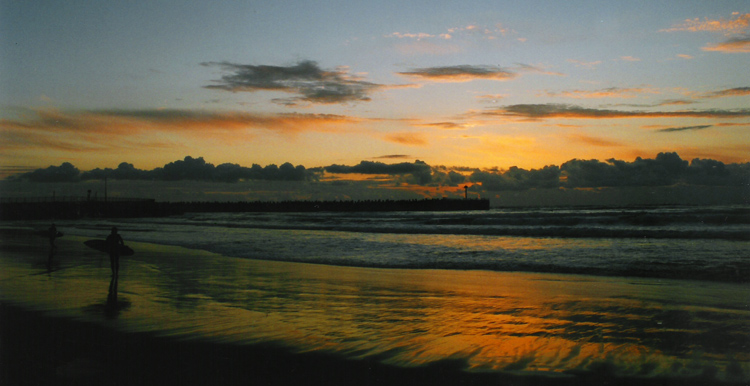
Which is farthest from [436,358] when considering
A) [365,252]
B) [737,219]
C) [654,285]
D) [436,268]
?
[737,219]

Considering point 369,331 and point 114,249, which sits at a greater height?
point 114,249

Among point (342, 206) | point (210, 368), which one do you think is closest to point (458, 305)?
point (210, 368)

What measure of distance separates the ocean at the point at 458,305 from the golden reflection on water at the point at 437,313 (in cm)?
3

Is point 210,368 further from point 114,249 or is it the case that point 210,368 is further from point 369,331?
point 114,249

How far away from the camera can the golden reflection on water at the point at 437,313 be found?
5707 mm

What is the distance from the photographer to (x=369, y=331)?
6.57 meters

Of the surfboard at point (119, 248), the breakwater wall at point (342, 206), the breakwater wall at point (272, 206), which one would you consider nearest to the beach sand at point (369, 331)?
the surfboard at point (119, 248)

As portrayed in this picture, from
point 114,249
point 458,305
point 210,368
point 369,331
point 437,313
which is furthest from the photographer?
point 114,249

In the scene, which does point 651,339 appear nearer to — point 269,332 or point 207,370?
point 269,332

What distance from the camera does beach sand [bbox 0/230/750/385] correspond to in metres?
4.99

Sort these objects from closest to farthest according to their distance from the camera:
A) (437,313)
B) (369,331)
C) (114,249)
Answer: (369,331) → (437,313) → (114,249)

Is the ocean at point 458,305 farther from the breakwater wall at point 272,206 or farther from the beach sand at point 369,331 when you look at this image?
the breakwater wall at point 272,206

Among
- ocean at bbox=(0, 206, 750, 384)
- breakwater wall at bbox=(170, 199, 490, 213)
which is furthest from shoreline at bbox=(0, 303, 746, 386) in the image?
breakwater wall at bbox=(170, 199, 490, 213)

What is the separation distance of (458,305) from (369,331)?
8.25 ft
